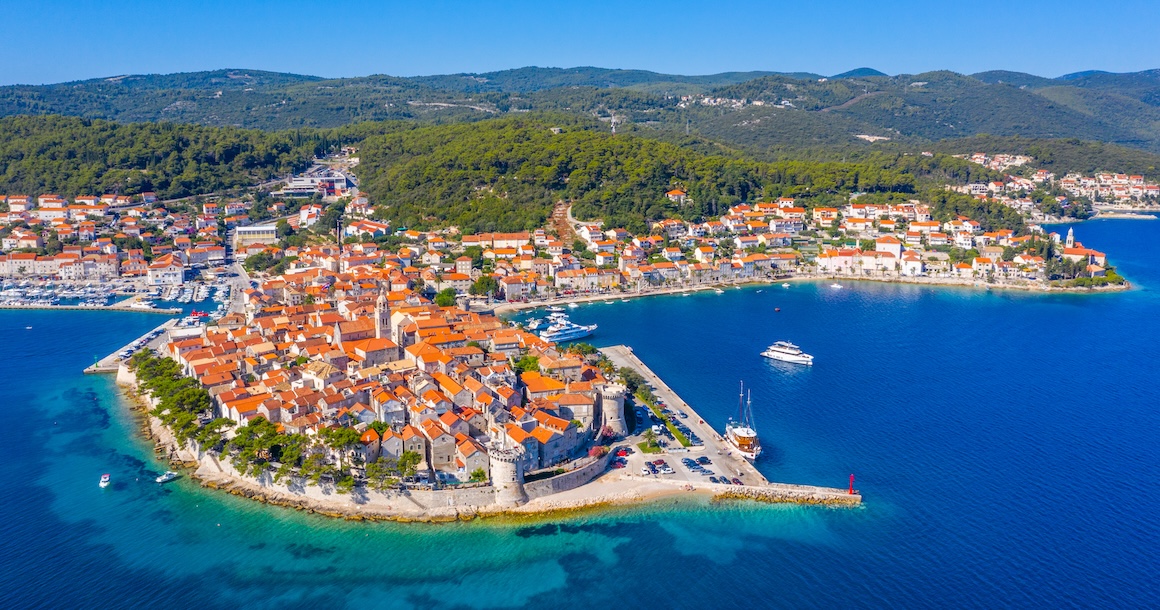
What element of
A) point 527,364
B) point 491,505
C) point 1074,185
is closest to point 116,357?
point 527,364

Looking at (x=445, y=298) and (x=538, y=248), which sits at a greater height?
(x=538, y=248)

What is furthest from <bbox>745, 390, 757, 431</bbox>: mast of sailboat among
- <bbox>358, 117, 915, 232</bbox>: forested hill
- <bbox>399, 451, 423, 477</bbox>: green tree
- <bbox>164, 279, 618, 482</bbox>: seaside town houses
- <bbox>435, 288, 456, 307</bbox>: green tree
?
<bbox>358, 117, 915, 232</bbox>: forested hill

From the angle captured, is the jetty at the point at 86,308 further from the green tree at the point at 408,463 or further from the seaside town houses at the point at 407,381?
the green tree at the point at 408,463

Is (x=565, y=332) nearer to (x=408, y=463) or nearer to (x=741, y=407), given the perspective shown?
(x=741, y=407)

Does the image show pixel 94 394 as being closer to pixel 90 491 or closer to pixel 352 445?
pixel 90 491

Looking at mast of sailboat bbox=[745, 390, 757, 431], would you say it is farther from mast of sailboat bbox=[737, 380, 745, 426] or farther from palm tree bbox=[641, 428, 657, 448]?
palm tree bbox=[641, 428, 657, 448]

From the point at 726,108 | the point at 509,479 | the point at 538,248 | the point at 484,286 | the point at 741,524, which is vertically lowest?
the point at 741,524

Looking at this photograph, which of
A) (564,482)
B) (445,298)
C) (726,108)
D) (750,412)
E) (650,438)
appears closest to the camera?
(564,482)
